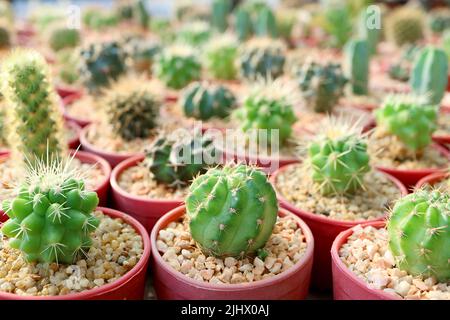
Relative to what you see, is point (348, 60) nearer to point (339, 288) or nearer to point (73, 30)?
point (339, 288)

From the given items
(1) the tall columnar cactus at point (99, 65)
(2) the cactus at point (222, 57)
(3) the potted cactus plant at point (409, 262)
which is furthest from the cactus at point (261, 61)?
(3) the potted cactus plant at point (409, 262)

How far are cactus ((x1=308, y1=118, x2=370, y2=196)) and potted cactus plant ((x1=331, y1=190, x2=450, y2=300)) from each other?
53 centimetres

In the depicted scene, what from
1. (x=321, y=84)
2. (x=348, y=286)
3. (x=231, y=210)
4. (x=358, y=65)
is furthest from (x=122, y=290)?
(x=358, y=65)

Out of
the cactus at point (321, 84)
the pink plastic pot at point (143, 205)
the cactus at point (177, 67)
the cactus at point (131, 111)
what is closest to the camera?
the pink plastic pot at point (143, 205)

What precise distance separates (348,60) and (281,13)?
2.18 m

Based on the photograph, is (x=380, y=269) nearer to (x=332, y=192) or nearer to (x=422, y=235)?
(x=422, y=235)

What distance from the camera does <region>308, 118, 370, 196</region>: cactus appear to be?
2445 mm

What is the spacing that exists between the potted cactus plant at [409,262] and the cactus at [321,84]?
5.50ft

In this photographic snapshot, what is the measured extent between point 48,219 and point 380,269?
123 centimetres

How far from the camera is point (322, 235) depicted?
92.6 inches

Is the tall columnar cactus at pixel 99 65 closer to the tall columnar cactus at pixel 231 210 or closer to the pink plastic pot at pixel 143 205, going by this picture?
the pink plastic pot at pixel 143 205

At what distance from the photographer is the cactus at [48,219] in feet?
6.06

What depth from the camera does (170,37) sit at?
550 cm
